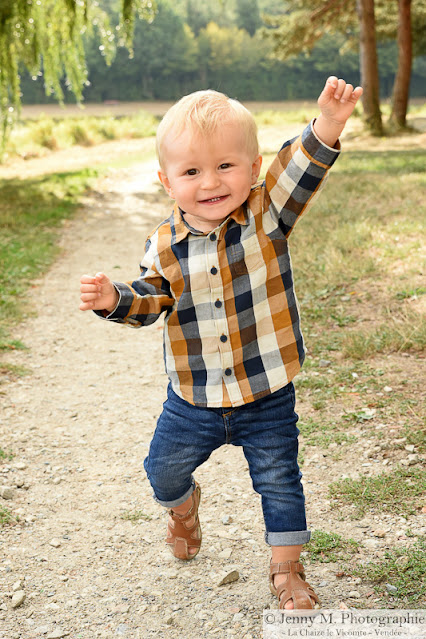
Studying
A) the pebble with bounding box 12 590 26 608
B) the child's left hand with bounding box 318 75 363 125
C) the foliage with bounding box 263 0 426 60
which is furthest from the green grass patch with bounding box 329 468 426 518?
the foliage with bounding box 263 0 426 60

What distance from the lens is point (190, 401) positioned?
7.15 ft

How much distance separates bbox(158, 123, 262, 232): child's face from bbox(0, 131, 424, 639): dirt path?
1.33 metres

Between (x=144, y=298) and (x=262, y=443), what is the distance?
0.60 metres

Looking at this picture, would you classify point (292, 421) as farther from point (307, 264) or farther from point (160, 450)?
point (307, 264)

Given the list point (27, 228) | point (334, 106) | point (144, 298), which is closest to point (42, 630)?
point (144, 298)

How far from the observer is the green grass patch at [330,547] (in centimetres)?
245

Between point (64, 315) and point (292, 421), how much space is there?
399cm

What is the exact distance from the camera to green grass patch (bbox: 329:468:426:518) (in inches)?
106

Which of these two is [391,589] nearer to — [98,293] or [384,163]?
[98,293]

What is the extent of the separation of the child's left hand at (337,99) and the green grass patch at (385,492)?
155 centimetres

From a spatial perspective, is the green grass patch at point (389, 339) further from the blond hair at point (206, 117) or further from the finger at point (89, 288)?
the finger at point (89, 288)

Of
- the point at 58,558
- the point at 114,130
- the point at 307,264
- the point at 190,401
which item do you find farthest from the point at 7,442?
the point at 114,130

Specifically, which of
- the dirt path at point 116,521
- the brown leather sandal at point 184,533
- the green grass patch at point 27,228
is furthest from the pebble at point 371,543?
the green grass patch at point 27,228

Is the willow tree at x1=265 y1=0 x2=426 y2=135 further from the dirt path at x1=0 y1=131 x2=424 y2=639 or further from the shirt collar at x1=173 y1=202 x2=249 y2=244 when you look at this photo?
the shirt collar at x1=173 y1=202 x2=249 y2=244
